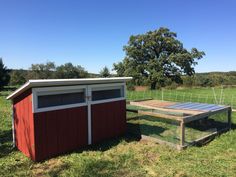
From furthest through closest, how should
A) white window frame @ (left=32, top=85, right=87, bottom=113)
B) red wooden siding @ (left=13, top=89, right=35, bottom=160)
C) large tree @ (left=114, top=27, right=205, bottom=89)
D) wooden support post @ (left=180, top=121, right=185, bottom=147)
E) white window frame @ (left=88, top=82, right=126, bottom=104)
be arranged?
large tree @ (left=114, top=27, right=205, bottom=89)
white window frame @ (left=88, top=82, right=126, bottom=104)
wooden support post @ (left=180, top=121, right=185, bottom=147)
red wooden siding @ (left=13, top=89, right=35, bottom=160)
white window frame @ (left=32, top=85, right=87, bottom=113)

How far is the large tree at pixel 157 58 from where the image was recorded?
1054 inches

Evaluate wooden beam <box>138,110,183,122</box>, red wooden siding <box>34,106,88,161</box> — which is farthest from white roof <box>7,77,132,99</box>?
wooden beam <box>138,110,183,122</box>

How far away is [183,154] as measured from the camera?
180 inches

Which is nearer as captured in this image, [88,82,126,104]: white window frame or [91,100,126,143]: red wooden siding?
[88,82,126,104]: white window frame

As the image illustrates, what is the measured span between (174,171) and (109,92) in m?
2.58

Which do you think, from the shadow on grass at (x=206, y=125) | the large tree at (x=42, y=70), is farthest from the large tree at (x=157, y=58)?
the large tree at (x=42, y=70)

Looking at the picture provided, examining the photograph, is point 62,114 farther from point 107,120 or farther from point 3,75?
point 3,75

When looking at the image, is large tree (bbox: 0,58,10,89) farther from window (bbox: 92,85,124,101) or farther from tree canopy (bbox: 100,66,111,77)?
window (bbox: 92,85,124,101)

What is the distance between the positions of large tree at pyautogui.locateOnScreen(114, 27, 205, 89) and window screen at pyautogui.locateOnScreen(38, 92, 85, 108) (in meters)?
22.0

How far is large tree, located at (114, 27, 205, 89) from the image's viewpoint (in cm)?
2678

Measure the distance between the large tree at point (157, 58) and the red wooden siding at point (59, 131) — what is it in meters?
22.1

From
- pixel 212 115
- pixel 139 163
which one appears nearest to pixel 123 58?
pixel 212 115

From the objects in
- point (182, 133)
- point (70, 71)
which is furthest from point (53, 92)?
point (70, 71)

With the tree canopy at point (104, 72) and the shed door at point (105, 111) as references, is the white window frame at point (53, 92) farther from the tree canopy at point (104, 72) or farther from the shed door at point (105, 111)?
the tree canopy at point (104, 72)
